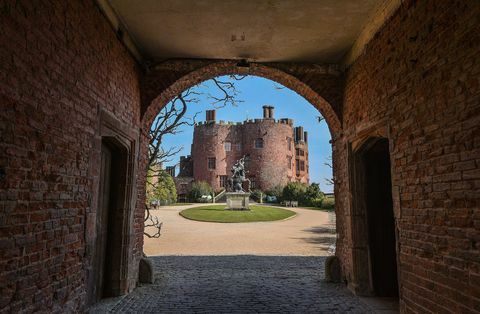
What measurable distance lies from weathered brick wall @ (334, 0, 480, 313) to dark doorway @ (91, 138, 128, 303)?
13.5ft

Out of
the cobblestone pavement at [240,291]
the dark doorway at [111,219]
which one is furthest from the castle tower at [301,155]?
the dark doorway at [111,219]

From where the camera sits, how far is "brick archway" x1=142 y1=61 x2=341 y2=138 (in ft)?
20.2

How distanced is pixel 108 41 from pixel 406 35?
390 cm

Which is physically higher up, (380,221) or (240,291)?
(380,221)

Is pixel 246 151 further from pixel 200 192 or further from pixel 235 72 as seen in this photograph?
pixel 235 72

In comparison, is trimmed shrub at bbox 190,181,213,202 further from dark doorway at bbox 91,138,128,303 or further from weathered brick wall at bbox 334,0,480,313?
weathered brick wall at bbox 334,0,480,313

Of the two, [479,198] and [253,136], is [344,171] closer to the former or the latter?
[479,198]

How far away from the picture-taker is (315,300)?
5090 millimetres

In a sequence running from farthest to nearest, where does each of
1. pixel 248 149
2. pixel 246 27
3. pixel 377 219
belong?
pixel 248 149 → pixel 377 219 → pixel 246 27

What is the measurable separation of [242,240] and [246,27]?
8.77 metres

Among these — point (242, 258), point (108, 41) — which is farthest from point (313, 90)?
point (242, 258)

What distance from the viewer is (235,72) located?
256 inches

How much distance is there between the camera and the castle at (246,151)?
41.5 metres

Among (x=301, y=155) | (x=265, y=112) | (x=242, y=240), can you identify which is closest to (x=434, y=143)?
(x=242, y=240)
